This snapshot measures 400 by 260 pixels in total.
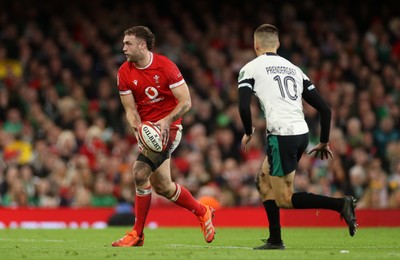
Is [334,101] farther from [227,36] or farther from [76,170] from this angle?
[76,170]

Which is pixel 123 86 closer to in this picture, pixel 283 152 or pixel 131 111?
pixel 131 111

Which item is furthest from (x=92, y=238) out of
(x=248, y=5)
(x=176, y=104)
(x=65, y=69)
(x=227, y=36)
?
(x=248, y=5)

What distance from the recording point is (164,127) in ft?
35.3

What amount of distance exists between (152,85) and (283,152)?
1.82 metres

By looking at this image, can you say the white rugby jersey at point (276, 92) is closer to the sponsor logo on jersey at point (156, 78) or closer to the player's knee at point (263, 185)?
the player's knee at point (263, 185)

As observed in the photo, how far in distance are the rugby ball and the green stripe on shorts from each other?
1304 mm

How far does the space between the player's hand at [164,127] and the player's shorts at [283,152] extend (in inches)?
48.7

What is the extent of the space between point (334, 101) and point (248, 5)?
16.0 feet

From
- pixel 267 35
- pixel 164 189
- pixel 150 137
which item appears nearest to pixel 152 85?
pixel 150 137

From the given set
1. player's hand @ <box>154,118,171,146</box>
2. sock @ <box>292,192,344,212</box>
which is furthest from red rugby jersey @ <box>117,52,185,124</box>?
sock @ <box>292,192,344,212</box>

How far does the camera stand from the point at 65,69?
22281mm

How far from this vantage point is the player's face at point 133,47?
35.9 feet

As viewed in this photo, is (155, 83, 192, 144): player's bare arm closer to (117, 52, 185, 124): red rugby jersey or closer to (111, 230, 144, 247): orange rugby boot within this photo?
(117, 52, 185, 124): red rugby jersey

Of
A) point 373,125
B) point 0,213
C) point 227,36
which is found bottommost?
point 0,213
